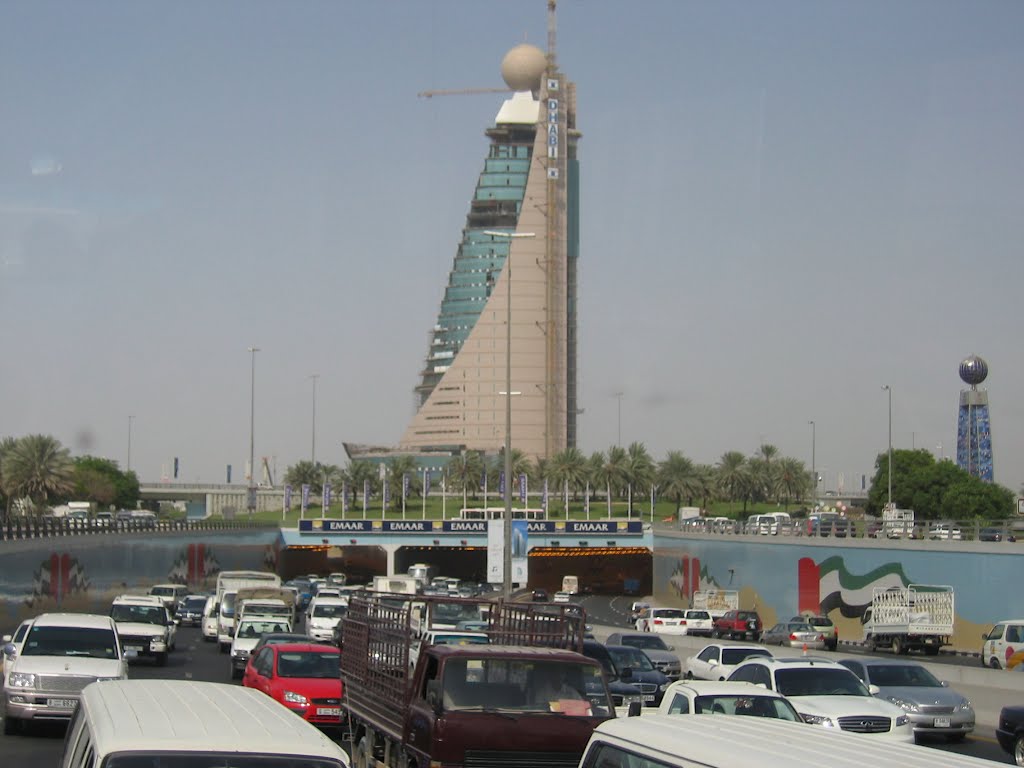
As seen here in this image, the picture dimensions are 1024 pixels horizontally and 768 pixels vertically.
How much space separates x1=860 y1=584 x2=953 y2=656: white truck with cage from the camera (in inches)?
1813

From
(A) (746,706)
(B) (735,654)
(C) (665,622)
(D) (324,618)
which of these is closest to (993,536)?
(C) (665,622)

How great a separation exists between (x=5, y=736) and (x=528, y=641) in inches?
313

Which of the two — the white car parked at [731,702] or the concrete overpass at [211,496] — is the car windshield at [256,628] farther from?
the concrete overpass at [211,496]

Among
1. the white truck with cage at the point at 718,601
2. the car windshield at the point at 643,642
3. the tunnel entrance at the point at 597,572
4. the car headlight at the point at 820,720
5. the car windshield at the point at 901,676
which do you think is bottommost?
the tunnel entrance at the point at 597,572

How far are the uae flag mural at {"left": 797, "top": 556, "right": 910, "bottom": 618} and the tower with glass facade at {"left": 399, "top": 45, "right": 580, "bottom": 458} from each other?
98.0 metres

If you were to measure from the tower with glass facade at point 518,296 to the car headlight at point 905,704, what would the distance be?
13744 centimetres

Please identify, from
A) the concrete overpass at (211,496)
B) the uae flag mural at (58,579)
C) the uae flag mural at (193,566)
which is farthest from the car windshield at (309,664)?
the concrete overpass at (211,496)

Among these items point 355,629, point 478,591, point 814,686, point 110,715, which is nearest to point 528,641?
point 355,629

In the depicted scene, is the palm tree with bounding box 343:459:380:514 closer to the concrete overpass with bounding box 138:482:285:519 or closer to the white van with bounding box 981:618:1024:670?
the concrete overpass with bounding box 138:482:285:519

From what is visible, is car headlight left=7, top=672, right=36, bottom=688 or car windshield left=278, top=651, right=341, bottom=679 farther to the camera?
car windshield left=278, top=651, right=341, bottom=679

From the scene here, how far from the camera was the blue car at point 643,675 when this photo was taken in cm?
2577

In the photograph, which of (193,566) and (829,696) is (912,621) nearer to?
(829,696)

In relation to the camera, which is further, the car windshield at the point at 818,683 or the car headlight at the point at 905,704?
the car headlight at the point at 905,704

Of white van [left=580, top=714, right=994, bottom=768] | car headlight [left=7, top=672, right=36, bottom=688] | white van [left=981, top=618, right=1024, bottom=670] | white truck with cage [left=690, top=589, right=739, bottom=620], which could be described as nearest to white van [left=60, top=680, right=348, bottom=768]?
white van [left=580, top=714, right=994, bottom=768]
